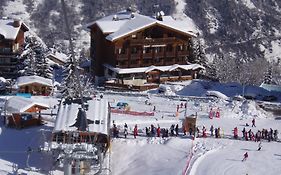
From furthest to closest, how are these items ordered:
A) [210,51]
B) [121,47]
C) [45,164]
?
[210,51] < [121,47] < [45,164]

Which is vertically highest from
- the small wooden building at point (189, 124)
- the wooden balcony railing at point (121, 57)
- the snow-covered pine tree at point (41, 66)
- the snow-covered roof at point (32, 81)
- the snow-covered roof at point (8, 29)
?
the snow-covered roof at point (8, 29)

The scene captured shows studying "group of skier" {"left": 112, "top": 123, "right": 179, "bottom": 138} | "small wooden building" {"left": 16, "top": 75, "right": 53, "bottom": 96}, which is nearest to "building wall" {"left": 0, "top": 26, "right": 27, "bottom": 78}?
"small wooden building" {"left": 16, "top": 75, "right": 53, "bottom": 96}

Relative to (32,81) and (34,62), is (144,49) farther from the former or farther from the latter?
(32,81)

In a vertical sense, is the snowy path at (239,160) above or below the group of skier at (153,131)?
below

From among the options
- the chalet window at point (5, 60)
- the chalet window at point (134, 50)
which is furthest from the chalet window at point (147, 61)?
the chalet window at point (5, 60)

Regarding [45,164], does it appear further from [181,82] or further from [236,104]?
[181,82]

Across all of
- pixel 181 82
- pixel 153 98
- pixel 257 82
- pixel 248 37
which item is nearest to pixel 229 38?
pixel 248 37

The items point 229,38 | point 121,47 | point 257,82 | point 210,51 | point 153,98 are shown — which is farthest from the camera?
point 229,38

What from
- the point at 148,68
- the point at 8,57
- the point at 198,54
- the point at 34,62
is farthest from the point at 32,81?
A: the point at 198,54

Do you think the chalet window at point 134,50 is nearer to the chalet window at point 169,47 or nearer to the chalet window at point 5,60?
the chalet window at point 169,47
